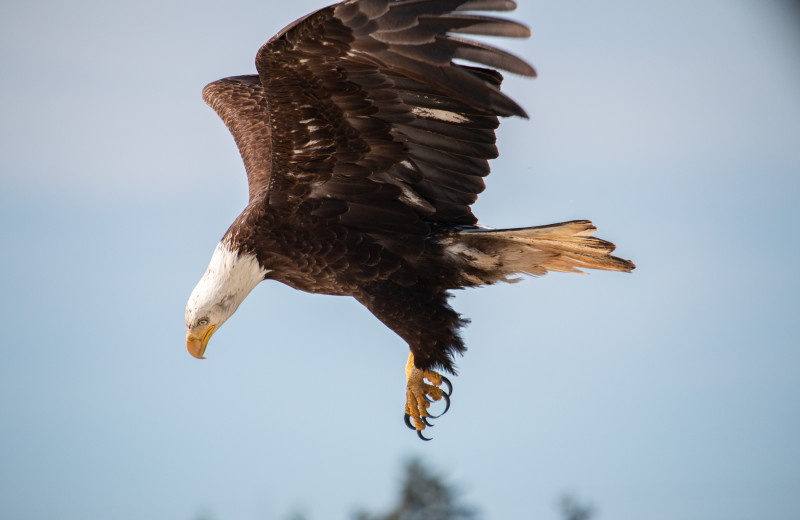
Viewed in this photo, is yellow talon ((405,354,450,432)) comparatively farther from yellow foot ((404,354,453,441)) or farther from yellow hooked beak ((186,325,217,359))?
yellow hooked beak ((186,325,217,359))

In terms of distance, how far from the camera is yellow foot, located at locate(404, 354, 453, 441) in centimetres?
529

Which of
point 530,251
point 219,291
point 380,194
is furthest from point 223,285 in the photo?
point 530,251

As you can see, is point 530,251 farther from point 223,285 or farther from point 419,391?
point 223,285

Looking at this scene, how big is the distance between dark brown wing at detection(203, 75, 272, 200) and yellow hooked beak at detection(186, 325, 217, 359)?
0.81 metres

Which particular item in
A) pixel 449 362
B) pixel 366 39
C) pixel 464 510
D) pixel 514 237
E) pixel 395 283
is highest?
pixel 366 39

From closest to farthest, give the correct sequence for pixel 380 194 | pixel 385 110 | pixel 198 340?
pixel 385 110 → pixel 380 194 → pixel 198 340

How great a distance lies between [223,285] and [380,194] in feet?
3.00

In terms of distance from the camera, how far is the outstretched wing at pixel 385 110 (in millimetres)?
3572

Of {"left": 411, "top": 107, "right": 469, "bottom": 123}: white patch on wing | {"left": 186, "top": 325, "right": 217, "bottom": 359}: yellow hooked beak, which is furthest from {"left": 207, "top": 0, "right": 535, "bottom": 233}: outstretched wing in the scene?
{"left": 186, "top": 325, "right": 217, "bottom": 359}: yellow hooked beak

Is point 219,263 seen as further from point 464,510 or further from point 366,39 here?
point 464,510

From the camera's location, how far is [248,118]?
599 centimetres

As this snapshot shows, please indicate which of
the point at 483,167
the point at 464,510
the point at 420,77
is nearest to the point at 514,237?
the point at 483,167

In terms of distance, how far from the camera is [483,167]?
452 cm

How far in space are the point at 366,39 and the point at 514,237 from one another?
1.35 m
